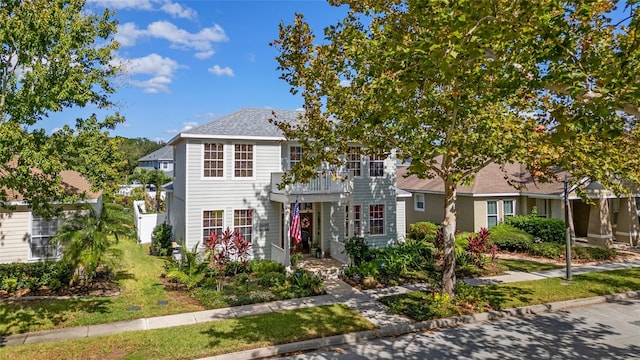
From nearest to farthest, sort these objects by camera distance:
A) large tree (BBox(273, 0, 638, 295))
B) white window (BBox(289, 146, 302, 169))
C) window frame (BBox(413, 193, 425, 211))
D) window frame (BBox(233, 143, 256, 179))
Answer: large tree (BBox(273, 0, 638, 295))
window frame (BBox(233, 143, 256, 179))
white window (BBox(289, 146, 302, 169))
window frame (BBox(413, 193, 425, 211))

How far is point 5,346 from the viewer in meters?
8.89

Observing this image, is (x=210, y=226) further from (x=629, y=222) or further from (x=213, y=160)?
(x=629, y=222)

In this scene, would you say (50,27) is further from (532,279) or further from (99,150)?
(532,279)

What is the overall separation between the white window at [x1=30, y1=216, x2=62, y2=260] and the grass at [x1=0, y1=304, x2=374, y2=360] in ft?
22.9

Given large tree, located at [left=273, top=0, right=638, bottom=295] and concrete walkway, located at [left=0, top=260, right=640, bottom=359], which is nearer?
large tree, located at [left=273, top=0, right=638, bottom=295]

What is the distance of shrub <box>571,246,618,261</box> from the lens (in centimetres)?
1880

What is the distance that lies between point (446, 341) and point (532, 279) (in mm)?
7568

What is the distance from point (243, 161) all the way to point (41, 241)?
8468 millimetres

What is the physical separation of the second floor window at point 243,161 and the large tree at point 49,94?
7.63 meters

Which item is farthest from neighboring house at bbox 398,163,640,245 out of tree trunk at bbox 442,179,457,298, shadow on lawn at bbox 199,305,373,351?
shadow on lawn at bbox 199,305,373,351

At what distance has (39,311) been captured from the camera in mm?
11211

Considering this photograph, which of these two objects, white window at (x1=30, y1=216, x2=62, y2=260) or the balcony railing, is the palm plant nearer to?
white window at (x1=30, y1=216, x2=62, y2=260)

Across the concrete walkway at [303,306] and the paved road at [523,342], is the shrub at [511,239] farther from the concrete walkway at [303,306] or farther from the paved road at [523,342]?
the paved road at [523,342]

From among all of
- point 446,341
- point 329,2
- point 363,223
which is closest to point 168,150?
point 363,223
